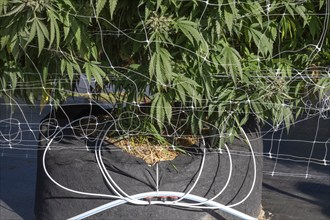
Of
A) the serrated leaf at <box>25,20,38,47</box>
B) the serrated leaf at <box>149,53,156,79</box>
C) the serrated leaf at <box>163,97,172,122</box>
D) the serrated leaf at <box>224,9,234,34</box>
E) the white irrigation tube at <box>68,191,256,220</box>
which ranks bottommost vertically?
the white irrigation tube at <box>68,191,256,220</box>

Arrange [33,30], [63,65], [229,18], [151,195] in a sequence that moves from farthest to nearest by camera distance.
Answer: [151,195] → [63,65] → [229,18] → [33,30]

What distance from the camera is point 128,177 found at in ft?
12.9

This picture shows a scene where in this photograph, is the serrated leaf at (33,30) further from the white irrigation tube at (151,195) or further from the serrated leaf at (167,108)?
the white irrigation tube at (151,195)

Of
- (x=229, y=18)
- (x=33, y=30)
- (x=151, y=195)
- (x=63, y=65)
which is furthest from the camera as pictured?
(x=151, y=195)

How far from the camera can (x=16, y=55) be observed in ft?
11.1

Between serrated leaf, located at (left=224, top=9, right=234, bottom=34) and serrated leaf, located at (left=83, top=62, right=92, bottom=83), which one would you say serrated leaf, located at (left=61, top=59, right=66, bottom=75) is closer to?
serrated leaf, located at (left=83, top=62, right=92, bottom=83)

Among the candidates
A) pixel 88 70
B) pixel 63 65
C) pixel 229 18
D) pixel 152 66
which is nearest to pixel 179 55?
pixel 152 66

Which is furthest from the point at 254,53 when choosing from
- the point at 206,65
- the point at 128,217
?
the point at 128,217

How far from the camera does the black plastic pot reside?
3.92m

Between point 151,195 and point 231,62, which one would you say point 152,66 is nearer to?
point 231,62

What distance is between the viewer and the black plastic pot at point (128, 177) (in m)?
3.92

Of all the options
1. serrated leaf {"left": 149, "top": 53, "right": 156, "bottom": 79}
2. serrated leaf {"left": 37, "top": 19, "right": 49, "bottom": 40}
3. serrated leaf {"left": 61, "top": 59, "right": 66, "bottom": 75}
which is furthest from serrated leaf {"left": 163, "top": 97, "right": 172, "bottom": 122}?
serrated leaf {"left": 37, "top": 19, "right": 49, "bottom": 40}

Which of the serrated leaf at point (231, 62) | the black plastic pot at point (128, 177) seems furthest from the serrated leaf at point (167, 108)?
the black plastic pot at point (128, 177)

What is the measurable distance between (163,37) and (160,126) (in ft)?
1.97
